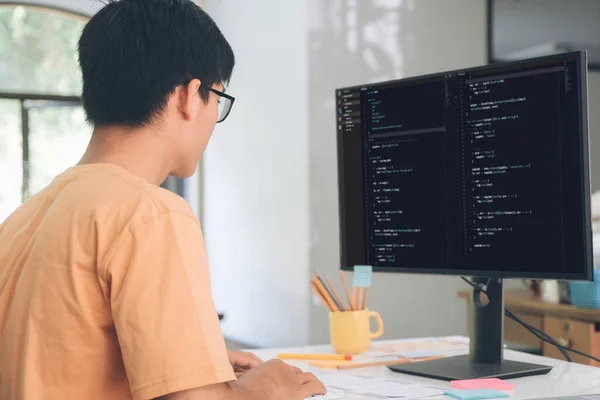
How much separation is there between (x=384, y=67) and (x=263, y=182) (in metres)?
0.76

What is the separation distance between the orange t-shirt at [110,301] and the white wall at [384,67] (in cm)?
243

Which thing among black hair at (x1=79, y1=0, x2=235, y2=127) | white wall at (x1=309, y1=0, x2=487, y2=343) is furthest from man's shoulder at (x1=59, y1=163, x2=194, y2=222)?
white wall at (x1=309, y1=0, x2=487, y2=343)

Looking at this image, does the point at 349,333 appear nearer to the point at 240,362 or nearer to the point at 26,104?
the point at 240,362

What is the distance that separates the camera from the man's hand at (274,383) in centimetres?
93

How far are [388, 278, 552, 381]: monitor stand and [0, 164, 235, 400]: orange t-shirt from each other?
1.88 feet

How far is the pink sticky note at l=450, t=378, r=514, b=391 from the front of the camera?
116cm

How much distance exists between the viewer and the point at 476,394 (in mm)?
1101

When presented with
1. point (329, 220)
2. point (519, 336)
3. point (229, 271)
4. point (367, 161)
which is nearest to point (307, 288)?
point (329, 220)

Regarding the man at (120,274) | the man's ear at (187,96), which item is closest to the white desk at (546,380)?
the man at (120,274)

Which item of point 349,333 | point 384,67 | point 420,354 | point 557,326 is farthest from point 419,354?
point 384,67

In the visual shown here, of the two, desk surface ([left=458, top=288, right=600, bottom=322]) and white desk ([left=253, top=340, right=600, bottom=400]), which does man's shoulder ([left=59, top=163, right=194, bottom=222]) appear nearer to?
white desk ([left=253, top=340, right=600, bottom=400])

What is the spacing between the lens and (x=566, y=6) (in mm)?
3555

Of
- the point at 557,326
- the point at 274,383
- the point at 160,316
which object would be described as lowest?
the point at 557,326

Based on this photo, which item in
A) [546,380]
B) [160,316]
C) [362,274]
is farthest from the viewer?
[362,274]
